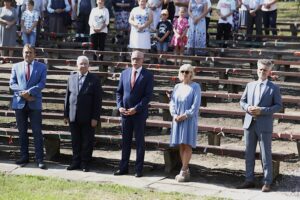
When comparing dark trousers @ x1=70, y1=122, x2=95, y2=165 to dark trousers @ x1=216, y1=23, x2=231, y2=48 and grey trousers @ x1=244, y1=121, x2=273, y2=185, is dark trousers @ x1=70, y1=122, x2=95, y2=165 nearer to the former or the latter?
grey trousers @ x1=244, y1=121, x2=273, y2=185

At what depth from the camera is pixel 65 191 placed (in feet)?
33.5

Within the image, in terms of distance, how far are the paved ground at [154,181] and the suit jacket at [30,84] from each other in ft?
3.46

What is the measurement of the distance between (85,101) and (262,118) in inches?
118

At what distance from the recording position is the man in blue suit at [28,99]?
39.1 feet

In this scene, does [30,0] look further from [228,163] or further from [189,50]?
[228,163]

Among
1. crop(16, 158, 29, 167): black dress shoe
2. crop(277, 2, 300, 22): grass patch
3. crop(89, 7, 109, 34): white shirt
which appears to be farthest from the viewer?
crop(277, 2, 300, 22): grass patch

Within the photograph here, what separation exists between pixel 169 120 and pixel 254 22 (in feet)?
26.5

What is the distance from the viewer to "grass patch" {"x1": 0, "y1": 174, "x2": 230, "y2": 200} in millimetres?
9859

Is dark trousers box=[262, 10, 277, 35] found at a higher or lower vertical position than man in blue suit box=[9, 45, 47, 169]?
higher

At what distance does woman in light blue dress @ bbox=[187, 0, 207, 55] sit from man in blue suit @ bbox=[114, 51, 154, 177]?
6851 mm

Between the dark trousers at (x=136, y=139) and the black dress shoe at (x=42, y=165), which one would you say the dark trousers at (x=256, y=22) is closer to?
the dark trousers at (x=136, y=139)

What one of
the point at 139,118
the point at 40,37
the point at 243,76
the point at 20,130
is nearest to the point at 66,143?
the point at 20,130

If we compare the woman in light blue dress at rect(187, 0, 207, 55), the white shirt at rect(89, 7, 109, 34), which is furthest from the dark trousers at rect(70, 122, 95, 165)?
the woman in light blue dress at rect(187, 0, 207, 55)

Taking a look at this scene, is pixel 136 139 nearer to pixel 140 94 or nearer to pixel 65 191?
pixel 140 94
